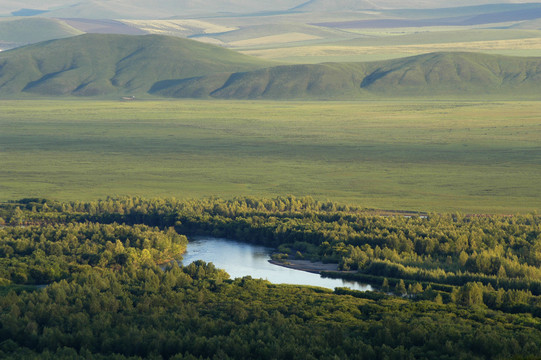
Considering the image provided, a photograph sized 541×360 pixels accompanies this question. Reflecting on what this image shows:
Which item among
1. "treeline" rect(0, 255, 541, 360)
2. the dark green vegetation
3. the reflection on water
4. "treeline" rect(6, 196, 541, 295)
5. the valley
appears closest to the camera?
"treeline" rect(0, 255, 541, 360)

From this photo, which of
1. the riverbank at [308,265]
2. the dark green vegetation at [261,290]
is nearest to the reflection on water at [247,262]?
the riverbank at [308,265]

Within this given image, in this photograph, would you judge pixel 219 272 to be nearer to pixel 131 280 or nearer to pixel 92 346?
pixel 131 280

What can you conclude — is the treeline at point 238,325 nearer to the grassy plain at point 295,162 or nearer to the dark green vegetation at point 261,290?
the dark green vegetation at point 261,290

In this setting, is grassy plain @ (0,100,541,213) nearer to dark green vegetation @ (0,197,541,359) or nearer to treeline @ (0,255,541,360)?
dark green vegetation @ (0,197,541,359)

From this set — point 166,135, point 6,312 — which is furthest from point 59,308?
point 166,135

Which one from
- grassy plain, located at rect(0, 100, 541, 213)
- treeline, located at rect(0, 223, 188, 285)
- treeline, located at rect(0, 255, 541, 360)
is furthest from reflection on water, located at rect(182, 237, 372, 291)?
grassy plain, located at rect(0, 100, 541, 213)

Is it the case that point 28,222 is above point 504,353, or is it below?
below
